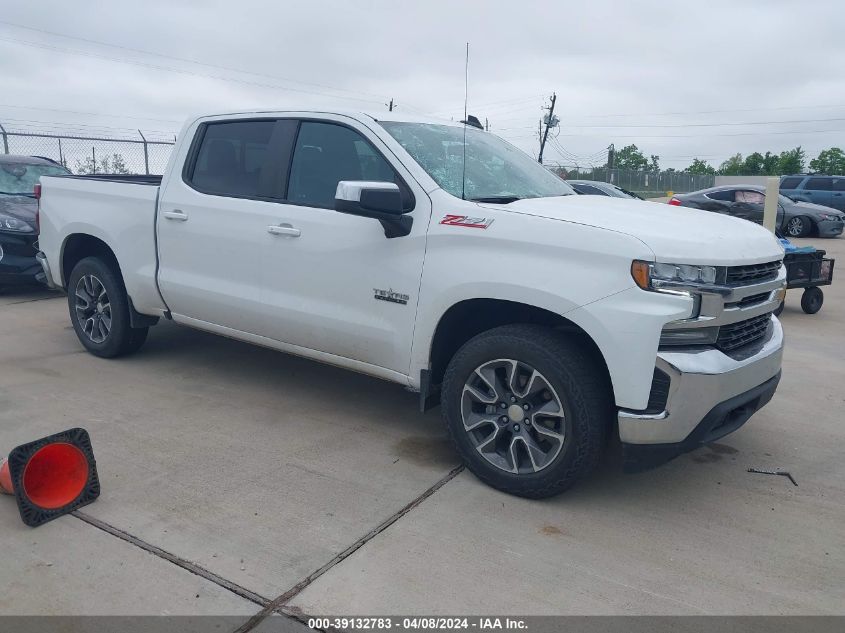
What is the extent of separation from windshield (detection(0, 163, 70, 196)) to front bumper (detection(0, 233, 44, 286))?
1.12 m

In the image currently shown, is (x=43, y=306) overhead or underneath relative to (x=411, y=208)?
underneath

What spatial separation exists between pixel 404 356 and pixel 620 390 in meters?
1.27

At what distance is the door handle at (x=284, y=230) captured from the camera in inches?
179

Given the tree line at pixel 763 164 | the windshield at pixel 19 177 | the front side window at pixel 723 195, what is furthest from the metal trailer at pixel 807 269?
the tree line at pixel 763 164

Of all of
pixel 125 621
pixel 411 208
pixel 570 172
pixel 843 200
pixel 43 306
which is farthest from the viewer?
pixel 570 172

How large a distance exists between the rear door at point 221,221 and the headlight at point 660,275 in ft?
7.70

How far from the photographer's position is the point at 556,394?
358 centimetres

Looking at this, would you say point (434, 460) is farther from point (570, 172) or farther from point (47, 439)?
point (570, 172)

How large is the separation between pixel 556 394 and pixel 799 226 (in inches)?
742

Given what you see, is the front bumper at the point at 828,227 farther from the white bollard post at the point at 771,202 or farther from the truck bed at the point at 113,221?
the truck bed at the point at 113,221

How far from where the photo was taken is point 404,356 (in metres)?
4.20

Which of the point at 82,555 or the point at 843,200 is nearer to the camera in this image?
the point at 82,555

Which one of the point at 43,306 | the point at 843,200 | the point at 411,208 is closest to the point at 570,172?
the point at 843,200

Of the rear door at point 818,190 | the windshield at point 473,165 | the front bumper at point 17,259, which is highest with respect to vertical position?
the rear door at point 818,190
